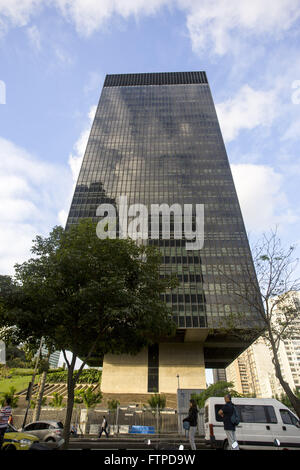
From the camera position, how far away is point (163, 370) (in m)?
49.9

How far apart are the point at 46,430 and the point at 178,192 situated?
53.0 metres

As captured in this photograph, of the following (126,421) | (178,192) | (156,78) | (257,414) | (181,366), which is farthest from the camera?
(156,78)

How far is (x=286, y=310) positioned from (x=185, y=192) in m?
48.3

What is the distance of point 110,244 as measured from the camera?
15.4 m

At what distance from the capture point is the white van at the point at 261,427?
1145 centimetres

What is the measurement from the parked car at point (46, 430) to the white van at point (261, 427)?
8.61 metres

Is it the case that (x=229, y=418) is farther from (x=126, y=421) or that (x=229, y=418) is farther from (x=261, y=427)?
(x=126, y=421)

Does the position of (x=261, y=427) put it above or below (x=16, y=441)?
above

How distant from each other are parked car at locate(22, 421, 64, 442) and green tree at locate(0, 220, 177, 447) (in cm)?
385

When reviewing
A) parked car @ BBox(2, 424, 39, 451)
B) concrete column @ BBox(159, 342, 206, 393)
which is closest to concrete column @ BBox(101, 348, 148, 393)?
concrete column @ BBox(159, 342, 206, 393)

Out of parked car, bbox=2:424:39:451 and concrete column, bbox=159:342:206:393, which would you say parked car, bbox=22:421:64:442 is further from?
concrete column, bbox=159:342:206:393

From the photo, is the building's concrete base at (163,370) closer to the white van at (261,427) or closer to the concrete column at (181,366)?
the concrete column at (181,366)

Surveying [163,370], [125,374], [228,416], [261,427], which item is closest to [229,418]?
[228,416]

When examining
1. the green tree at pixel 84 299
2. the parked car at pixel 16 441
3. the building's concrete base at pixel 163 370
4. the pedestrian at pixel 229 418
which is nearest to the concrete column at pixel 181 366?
the building's concrete base at pixel 163 370
